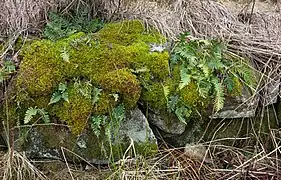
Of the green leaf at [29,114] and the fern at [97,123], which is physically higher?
the green leaf at [29,114]

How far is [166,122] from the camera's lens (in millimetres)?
3480

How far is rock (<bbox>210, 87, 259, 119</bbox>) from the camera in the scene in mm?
3545

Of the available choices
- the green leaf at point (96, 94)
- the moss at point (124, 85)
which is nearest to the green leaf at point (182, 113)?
the moss at point (124, 85)

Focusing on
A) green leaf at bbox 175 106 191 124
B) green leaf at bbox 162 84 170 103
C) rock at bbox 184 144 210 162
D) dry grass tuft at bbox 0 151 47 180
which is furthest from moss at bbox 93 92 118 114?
rock at bbox 184 144 210 162

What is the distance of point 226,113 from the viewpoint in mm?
3598

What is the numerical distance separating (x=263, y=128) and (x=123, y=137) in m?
1.23

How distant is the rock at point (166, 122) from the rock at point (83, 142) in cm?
9

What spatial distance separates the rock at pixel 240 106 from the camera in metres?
3.54

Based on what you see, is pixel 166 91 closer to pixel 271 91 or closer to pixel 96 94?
pixel 96 94

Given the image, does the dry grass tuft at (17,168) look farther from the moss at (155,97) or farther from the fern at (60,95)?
the moss at (155,97)

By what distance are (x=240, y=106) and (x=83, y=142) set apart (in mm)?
1294

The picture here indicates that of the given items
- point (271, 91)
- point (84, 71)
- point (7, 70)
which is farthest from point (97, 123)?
point (271, 91)

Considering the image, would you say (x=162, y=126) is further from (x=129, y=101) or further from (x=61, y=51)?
(x=61, y=51)

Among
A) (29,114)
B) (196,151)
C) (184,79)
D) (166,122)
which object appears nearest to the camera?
(29,114)
